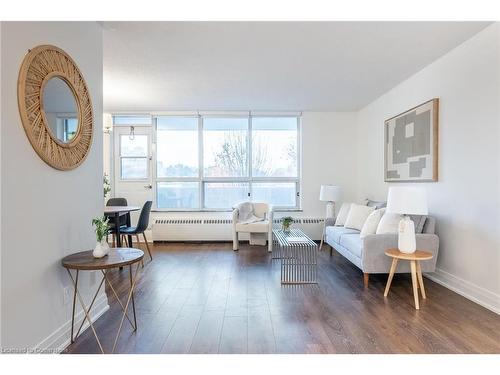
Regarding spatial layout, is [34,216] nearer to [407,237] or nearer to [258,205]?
[407,237]

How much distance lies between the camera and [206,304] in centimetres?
281

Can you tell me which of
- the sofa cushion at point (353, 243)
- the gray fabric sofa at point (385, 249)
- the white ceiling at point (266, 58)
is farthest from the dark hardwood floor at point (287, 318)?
the white ceiling at point (266, 58)

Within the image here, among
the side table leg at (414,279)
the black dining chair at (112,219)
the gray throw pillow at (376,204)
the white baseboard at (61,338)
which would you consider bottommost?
the white baseboard at (61,338)

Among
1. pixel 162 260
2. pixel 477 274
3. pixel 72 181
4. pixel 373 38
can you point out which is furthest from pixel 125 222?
pixel 477 274

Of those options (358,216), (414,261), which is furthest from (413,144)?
(414,261)

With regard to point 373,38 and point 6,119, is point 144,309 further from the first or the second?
point 373,38

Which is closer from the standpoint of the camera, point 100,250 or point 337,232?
point 100,250

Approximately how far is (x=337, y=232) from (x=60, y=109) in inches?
141

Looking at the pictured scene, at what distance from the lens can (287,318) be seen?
2.50m

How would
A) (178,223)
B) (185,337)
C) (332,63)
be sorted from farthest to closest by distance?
(178,223)
(332,63)
(185,337)

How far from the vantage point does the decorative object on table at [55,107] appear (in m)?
1.78

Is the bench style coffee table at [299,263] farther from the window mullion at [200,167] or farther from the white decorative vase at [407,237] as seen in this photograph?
the window mullion at [200,167]

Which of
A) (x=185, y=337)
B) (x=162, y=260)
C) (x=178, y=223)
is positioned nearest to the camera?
(x=185, y=337)
